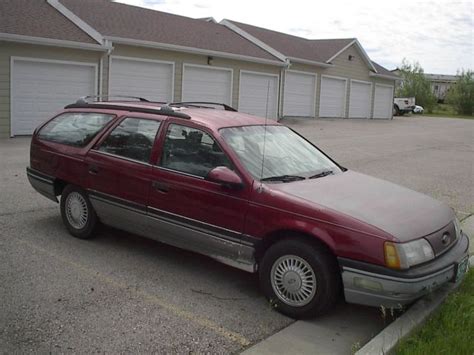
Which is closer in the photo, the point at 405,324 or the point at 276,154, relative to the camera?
the point at 405,324

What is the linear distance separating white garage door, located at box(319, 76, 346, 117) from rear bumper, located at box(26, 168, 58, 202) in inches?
955

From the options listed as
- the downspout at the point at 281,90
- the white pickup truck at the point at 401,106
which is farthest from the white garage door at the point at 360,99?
the white pickup truck at the point at 401,106

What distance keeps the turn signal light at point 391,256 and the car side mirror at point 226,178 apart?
1.33 meters

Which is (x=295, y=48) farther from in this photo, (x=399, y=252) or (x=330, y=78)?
(x=399, y=252)

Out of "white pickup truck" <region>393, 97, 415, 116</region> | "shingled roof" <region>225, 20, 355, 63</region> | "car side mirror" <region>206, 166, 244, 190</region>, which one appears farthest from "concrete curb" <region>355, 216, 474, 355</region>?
"white pickup truck" <region>393, 97, 415, 116</region>

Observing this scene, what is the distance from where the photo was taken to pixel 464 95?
57.1 m

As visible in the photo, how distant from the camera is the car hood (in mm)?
4184

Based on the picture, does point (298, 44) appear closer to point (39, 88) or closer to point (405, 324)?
point (39, 88)

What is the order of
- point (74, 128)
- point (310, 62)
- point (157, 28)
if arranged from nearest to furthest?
point (74, 128), point (157, 28), point (310, 62)

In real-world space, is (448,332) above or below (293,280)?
below

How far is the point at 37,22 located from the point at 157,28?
18.3 feet

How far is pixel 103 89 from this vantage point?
1834 centimetres

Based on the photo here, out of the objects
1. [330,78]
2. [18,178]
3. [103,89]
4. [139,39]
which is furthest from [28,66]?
[330,78]

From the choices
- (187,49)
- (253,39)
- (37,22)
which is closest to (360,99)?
(253,39)
